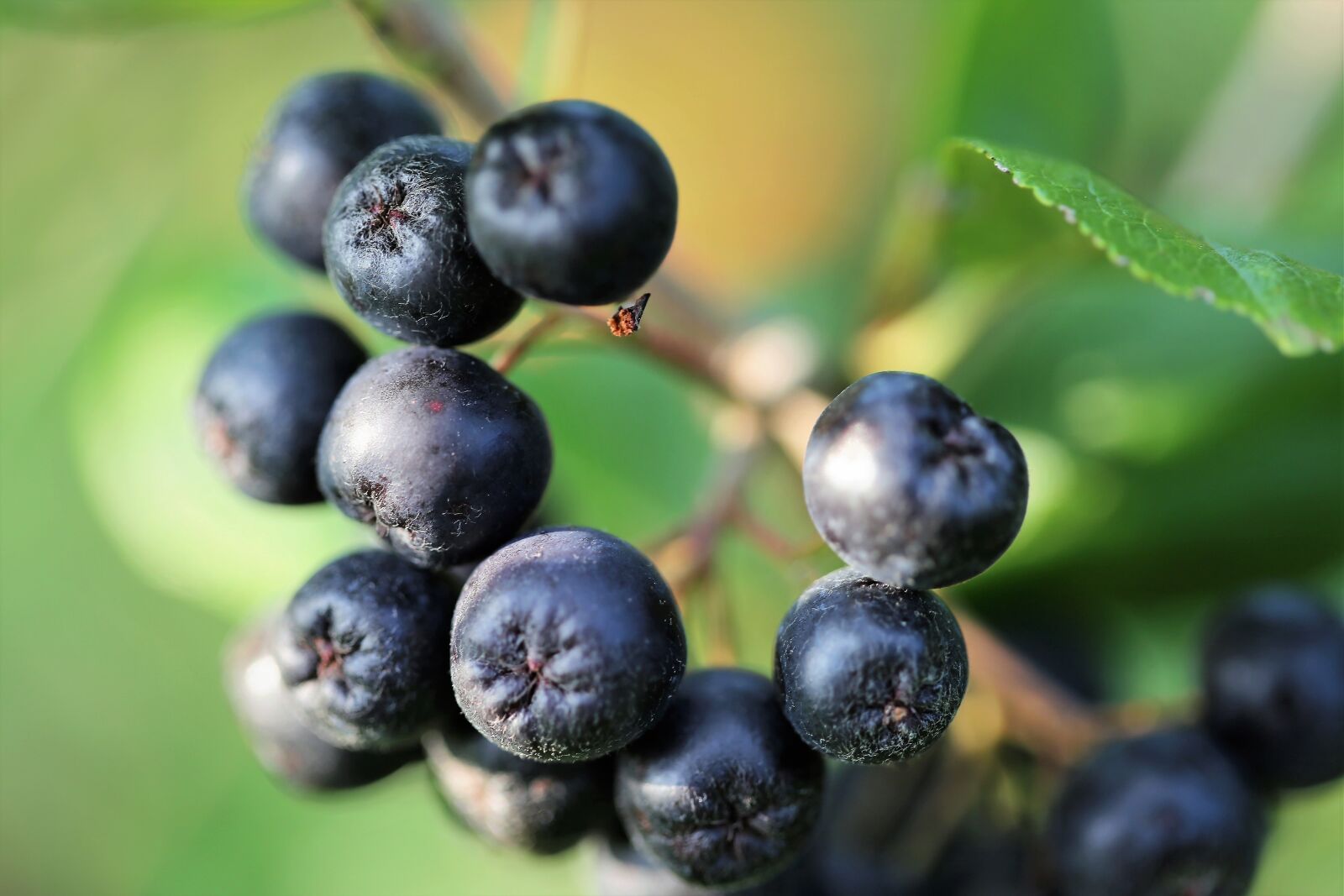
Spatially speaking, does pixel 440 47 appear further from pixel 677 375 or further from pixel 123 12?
pixel 677 375

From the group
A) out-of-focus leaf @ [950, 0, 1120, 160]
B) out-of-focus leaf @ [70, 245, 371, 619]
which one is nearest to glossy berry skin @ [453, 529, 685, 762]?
out-of-focus leaf @ [70, 245, 371, 619]

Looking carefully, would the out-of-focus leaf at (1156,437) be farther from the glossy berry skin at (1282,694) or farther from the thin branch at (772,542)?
the thin branch at (772,542)

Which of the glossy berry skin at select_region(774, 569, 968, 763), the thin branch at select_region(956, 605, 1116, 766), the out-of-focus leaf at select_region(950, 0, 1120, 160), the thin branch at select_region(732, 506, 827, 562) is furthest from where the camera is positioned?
the out-of-focus leaf at select_region(950, 0, 1120, 160)

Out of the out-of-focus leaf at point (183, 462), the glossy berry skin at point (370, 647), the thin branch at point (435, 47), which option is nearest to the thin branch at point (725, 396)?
the thin branch at point (435, 47)

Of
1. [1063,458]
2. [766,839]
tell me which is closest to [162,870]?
[766,839]

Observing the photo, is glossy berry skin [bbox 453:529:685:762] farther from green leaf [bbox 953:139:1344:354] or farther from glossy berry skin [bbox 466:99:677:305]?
green leaf [bbox 953:139:1344:354]
